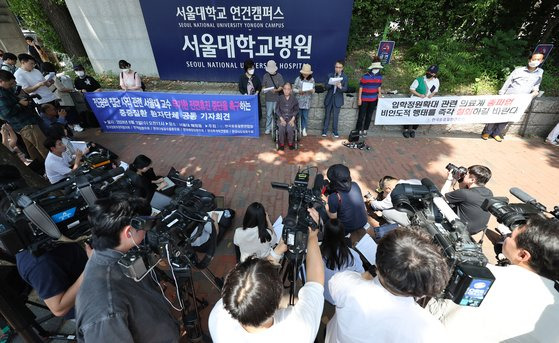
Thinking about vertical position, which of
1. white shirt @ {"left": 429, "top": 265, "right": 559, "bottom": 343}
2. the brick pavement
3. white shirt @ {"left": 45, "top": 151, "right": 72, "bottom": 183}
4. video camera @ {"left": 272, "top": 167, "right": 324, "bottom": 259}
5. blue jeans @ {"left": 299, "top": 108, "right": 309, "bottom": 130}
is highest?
video camera @ {"left": 272, "top": 167, "right": 324, "bottom": 259}

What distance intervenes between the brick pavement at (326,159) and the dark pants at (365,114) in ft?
1.61

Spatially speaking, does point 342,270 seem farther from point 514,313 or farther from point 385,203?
point 385,203

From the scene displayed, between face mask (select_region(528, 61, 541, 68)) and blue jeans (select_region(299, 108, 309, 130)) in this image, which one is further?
blue jeans (select_region(299, 108, 309, 130))

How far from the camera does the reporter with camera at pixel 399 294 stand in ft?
4.70

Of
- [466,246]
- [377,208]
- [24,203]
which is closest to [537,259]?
[466,246]

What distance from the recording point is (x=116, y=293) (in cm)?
157

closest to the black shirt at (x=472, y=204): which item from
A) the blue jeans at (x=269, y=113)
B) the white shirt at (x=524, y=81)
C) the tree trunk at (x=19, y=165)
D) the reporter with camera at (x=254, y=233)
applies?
the reporter with camera at (x=254, y=233)

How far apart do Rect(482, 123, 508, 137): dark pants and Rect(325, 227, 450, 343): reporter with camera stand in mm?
7229

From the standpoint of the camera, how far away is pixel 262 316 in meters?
1.32

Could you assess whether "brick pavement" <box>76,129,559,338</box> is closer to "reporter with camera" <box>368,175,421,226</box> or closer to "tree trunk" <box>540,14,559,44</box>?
"reporter with camera" <box>368,175,421,226</box>

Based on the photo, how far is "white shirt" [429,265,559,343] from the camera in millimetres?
1627

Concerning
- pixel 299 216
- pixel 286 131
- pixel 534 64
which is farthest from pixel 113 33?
pixel 534 64

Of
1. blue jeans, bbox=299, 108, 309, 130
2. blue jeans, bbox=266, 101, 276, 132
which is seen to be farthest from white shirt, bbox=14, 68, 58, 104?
blue jeans, bbox=299, 108, 309, 130

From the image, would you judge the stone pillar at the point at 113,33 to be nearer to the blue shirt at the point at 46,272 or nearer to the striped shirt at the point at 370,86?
the striped shirt at the point at 370,86
